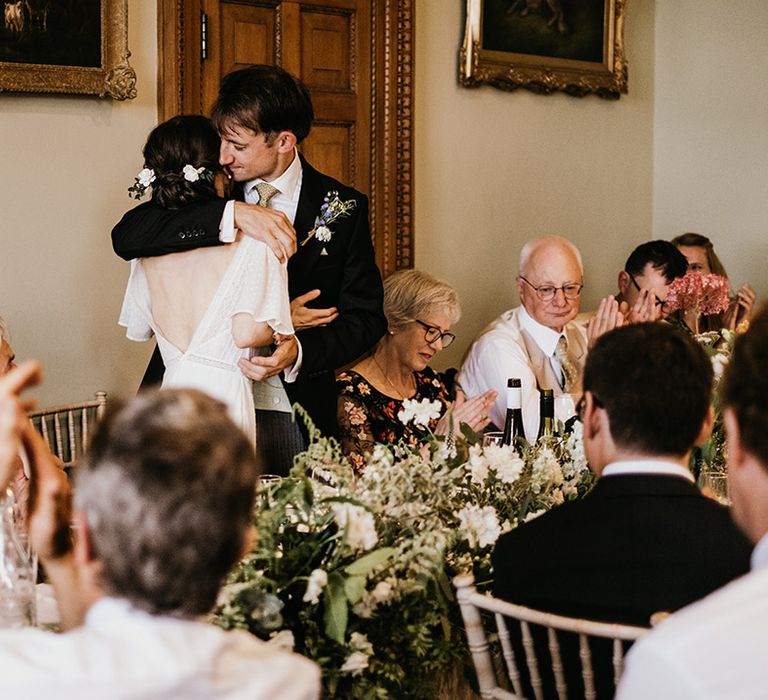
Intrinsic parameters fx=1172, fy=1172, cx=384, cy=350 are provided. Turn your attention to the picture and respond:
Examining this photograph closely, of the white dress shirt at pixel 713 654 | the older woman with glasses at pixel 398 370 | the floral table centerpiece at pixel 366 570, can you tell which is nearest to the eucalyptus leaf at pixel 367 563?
the floral table centerpiece at pixel 366 570

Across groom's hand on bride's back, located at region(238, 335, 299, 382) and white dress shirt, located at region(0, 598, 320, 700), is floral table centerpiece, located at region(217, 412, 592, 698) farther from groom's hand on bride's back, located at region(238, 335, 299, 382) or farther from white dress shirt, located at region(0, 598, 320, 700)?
groom's hand on bride's back, located at region(238, 335, 299, 382)

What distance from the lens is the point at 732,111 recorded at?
5625mm

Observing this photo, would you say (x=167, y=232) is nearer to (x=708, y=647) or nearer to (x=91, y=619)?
(x=91, y=619)

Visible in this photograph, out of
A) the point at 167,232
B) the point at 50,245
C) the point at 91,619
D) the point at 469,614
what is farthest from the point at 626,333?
the point at 50,245

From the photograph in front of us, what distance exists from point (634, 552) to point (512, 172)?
12.0 feet

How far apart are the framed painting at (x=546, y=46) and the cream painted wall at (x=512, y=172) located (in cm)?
7

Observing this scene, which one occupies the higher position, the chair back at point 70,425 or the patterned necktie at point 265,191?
the patterned necktie at point 265,191

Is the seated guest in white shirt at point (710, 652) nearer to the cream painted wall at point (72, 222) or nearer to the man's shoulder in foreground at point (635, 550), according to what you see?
the man's shoulder in foreground at point (635, 550)

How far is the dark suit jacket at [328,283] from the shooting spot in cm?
326

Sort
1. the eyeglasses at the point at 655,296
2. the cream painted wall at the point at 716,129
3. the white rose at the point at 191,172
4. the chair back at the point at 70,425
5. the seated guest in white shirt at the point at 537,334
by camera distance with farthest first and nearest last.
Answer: the cream painted wall at the point at 716,129 < the eyeglasses at the point at 655,296 < the seated guest in white shirt at the point at 537,334 < the chair back at the point at 70,425 < the white rose at the point at 191,172

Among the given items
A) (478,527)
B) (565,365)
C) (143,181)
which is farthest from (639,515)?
(565,365)

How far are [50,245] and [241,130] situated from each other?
104cm

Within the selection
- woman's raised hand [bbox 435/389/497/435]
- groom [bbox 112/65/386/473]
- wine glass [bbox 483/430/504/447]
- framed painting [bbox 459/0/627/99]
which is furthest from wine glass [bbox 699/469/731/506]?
framed painting [bbox 459/0/627/99]

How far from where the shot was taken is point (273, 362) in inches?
121
